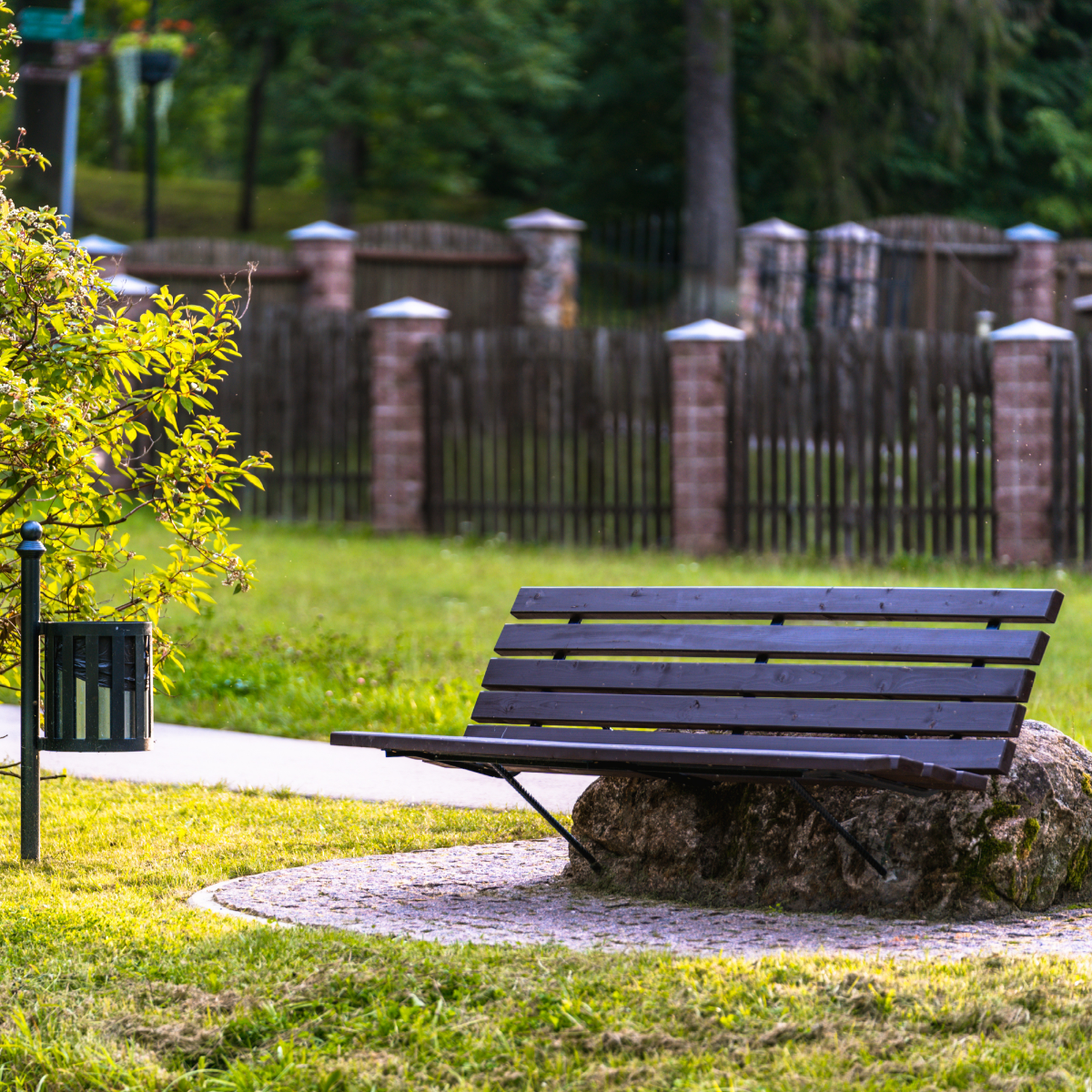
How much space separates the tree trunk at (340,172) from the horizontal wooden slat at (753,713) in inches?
1005

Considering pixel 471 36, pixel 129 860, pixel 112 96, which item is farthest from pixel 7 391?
pixel 112 96

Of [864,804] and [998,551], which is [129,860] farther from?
[998,551]

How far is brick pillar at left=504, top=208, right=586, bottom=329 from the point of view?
897 inches

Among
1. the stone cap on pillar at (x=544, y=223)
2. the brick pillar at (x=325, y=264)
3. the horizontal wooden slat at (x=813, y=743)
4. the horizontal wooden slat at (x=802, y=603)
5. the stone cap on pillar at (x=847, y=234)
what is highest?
the stone cap on pillar at (x=544, y=223)

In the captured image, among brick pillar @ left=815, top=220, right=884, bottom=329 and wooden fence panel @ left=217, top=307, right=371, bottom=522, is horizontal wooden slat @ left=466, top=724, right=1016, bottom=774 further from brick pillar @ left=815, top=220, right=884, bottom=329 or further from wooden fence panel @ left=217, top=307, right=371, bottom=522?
brick pillar @ left=815, top=220, right=884, bottom=329

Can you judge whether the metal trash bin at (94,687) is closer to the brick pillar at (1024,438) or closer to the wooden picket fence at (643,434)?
the wooden picket fence at (643,434)

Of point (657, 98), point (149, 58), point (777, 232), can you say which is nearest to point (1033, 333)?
point (777, 232)

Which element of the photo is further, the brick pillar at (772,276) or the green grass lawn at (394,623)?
the brick pillar at (772,276)

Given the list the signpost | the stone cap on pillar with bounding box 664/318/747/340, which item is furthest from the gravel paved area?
the signpost

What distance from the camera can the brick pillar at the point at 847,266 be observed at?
22.2m

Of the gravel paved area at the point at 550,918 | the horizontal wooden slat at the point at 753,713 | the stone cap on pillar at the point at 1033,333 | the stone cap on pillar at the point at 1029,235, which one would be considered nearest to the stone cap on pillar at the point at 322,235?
the stone cap on pillar at the point at 1029,235

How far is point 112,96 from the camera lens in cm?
3791

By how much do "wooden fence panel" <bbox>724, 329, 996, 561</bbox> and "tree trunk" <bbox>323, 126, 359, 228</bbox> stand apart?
1652 centimetres

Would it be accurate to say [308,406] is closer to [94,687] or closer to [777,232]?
[777,232]
